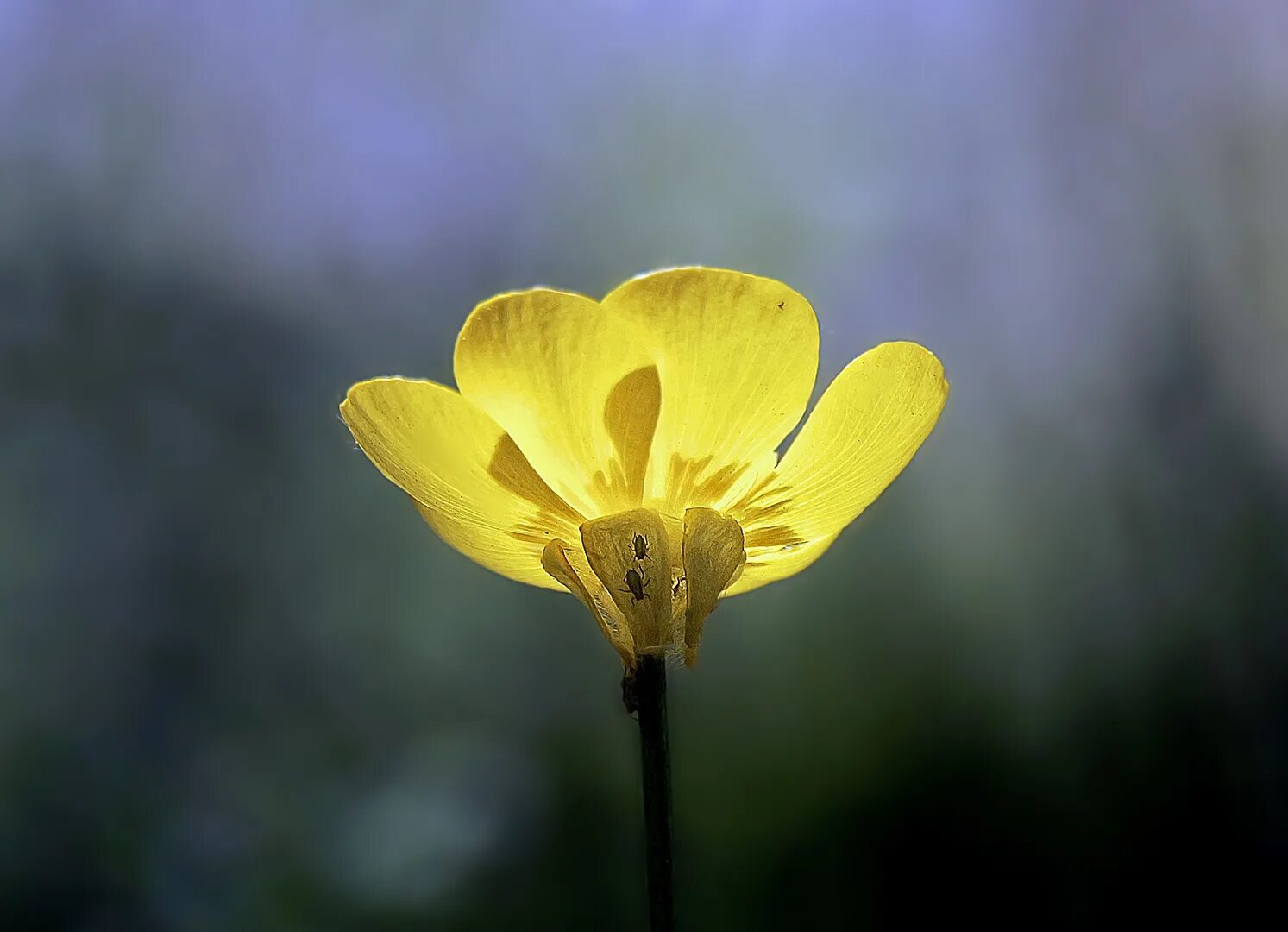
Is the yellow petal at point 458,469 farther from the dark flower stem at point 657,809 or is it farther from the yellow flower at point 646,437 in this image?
the dark flower stem at point 657,809

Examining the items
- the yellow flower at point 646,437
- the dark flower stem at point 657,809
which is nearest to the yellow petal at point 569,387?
the yellow flower at point 646,437

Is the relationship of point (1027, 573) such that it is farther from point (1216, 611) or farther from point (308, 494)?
point (308, 494)

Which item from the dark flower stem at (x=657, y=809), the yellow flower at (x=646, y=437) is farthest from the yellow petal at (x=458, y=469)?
the dark flower stem at (x=657, y=809)

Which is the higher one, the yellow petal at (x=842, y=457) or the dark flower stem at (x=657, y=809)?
the yellow petal at (x=842, y=457)

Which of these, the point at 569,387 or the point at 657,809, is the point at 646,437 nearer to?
the point at 569,387

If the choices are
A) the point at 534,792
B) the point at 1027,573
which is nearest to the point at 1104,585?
the point at 1027,573

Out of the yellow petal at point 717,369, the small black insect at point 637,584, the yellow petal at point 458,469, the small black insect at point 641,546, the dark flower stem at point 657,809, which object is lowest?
the dark flower stem at point 657,809
